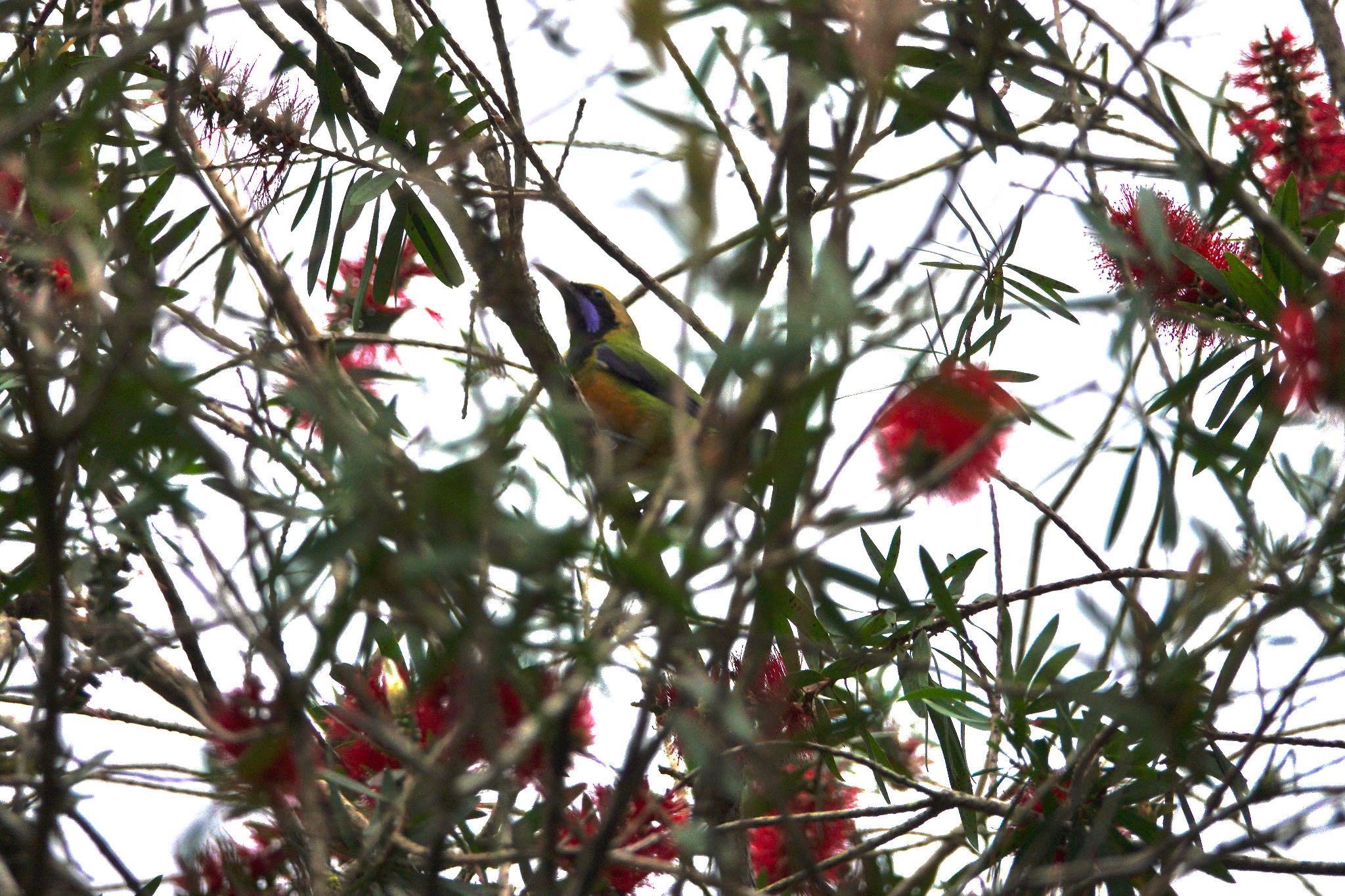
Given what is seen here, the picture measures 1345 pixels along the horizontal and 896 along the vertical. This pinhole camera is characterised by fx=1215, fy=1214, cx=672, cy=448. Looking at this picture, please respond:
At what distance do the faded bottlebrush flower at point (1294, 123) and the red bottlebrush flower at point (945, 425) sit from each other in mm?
1524

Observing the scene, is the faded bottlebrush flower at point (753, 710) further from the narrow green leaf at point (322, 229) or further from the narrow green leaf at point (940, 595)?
the narrow green leaf at point (322, 229)

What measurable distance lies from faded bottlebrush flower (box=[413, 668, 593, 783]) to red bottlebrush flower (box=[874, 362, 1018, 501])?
0.41 metres

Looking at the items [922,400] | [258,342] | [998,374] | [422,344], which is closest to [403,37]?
[422,344]

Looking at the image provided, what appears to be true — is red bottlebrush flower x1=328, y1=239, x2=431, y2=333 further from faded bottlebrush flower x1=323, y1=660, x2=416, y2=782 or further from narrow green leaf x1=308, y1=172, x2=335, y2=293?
faded bottlebrush flower x1=323, y1=660, x2=416, y2=782

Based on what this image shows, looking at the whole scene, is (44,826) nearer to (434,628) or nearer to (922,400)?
(434,628)

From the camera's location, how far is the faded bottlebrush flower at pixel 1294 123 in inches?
106

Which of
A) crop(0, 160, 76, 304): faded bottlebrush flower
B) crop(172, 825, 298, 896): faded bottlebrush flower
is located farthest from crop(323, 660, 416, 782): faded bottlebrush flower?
crop(0, 160, 76, 304): faded bottlebrush flower

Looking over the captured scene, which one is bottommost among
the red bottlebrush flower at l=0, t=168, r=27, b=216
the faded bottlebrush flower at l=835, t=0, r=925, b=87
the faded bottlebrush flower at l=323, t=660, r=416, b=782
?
the faded bottlebrush flower at l=835, t=0, r=925, b=87

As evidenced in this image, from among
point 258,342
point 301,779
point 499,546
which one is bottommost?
point 301,779

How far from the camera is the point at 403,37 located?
10.6 ft

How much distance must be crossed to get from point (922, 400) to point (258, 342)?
1.21 meters

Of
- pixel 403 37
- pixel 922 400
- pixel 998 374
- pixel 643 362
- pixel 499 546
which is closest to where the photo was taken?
pixel 499 546

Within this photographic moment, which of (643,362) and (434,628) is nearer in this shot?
(434,628)

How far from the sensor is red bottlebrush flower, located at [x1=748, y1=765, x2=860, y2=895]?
233cm
